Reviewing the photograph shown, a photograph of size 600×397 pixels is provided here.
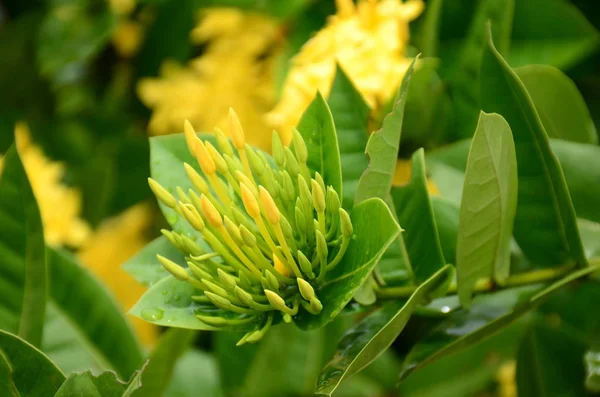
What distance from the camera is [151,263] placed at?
1.53ft

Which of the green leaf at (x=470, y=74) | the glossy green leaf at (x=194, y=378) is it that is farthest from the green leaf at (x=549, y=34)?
the glossy green leaf at (x=194, y=378)

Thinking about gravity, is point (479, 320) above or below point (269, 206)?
below

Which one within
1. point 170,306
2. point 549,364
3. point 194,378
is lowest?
point 194,378

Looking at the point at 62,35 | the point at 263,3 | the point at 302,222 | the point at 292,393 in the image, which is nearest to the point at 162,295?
the point at 302,222

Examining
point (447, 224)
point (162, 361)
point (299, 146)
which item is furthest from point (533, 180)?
point (162, 361)

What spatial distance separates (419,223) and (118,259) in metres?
0.69

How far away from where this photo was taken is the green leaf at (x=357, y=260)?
14.7 inches

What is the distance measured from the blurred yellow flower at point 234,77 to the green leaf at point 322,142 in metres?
0.45

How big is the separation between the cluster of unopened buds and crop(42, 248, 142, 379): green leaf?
0.92 ft

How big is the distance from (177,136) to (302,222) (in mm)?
131

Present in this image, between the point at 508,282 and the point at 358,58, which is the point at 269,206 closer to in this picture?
the point at 508,282

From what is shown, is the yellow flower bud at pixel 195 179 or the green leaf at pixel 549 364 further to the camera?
the green leaf at pixel 549 364

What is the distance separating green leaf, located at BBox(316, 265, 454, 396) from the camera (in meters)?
0.38

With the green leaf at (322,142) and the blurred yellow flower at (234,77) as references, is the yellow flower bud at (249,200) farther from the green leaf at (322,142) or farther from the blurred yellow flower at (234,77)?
the blurred yellow flower at (234,77)
